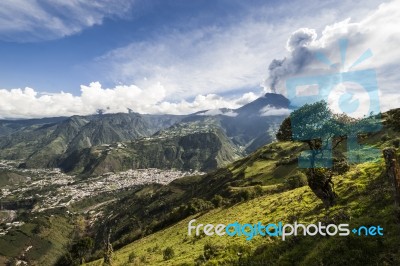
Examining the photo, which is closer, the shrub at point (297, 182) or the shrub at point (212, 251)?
the shrub at point (212, 251)

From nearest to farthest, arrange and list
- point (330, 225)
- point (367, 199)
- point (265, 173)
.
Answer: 1. point (330, 225)
2. point (367, 199)
3. point (265, 173)

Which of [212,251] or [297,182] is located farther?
[297,182]

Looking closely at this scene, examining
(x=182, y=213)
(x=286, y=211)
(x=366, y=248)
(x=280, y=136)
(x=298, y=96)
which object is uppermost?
(x=298, y=96)

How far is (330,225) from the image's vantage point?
28.9 meters

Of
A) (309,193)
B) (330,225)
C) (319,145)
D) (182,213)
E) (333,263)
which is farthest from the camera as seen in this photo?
(182,213)

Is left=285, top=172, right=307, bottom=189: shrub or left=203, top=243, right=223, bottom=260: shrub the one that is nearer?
left=203, top=243, right=223, bottom=260: shrub

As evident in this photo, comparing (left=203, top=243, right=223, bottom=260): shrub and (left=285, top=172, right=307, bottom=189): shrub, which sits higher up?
(left=203, top=243, right=223, bottom=260): shrub

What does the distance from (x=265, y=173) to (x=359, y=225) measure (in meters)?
148

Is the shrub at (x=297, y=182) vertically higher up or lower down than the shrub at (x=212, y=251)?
lower down

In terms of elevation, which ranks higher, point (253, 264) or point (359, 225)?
point (359, 225)

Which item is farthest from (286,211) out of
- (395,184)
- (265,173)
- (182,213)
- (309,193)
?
(265,173)

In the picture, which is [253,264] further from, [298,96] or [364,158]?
[364,158]

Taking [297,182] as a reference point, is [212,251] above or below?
above

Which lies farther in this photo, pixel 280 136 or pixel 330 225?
pixel 280 136
